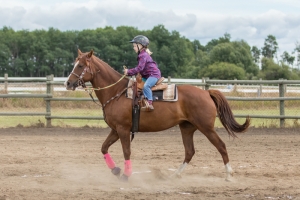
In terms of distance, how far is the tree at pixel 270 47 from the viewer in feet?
306

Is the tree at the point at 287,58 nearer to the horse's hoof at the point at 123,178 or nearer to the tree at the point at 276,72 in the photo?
the tree at the point at 276,72

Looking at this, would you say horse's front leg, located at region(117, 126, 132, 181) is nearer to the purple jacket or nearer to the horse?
the horse

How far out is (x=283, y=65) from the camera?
5178 centimetres

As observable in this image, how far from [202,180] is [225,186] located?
1.82 ft

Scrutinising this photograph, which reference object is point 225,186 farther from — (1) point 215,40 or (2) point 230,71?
(1) point 215,40

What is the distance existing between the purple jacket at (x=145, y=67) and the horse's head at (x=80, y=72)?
724 mm

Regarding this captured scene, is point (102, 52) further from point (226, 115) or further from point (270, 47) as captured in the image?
point (226, 115)

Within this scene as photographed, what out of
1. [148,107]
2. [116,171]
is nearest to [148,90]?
[148,107]

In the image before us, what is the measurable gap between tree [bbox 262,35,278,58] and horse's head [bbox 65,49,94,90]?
88157 millimetres

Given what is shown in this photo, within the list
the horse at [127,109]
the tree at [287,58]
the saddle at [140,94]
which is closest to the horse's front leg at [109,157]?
the horse at [127,109]

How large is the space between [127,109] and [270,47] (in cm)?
8955

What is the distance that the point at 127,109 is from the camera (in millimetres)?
8461

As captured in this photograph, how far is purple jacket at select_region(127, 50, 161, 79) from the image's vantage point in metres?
8.38

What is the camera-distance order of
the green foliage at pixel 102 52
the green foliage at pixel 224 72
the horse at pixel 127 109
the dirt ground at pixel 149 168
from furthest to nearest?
the green foliage at pixel 102 52 → the green foliage at pixel 224 72 → the horse at pixel 127 109 → the dirt ground at pixel 149 168
